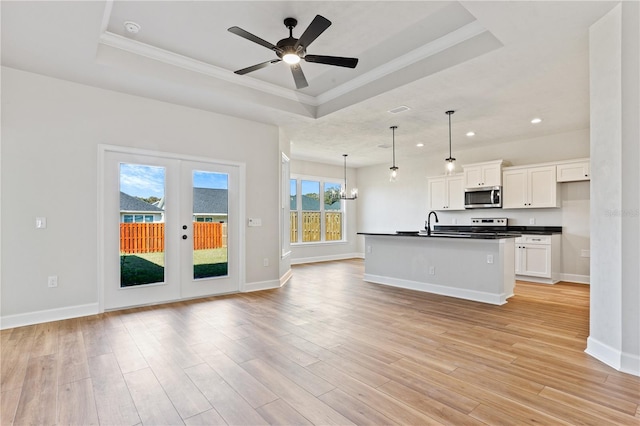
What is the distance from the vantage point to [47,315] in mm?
3701

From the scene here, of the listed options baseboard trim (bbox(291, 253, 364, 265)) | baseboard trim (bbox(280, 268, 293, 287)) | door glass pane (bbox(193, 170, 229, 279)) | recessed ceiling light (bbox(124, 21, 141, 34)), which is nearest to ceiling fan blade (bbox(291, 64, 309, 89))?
recessed ceiling light (bbox(124, 21, 141, 34))

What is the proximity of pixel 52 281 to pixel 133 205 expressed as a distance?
1.23 meters

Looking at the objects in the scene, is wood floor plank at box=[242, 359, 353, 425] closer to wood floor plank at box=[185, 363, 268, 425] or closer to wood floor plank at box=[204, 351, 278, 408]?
wood floor plank at box=[204, 351, 278, 408]

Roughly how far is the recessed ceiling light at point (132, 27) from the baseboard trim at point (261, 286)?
3.71 meters

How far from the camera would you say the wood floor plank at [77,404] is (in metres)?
1.87

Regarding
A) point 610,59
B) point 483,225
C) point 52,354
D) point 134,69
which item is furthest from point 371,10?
point 483,225

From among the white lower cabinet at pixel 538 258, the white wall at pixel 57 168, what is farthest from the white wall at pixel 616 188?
the white wall at pixel 57 168

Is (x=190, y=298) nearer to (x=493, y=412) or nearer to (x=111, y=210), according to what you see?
(x=111, y=210)

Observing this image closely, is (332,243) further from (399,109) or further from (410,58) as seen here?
(410,58)

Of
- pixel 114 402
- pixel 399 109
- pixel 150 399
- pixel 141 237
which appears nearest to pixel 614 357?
pixel 150 399

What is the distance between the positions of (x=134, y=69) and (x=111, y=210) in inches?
69.9

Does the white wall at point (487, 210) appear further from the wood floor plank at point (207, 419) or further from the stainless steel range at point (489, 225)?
the wood floor plank at point (207, 419)

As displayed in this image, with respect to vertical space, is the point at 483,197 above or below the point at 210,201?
above

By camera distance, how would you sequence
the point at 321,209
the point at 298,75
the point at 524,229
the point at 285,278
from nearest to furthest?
1. the point at 298,75
2. the point at 285,278
3. the point at 524,229
4. the point at 321,209
